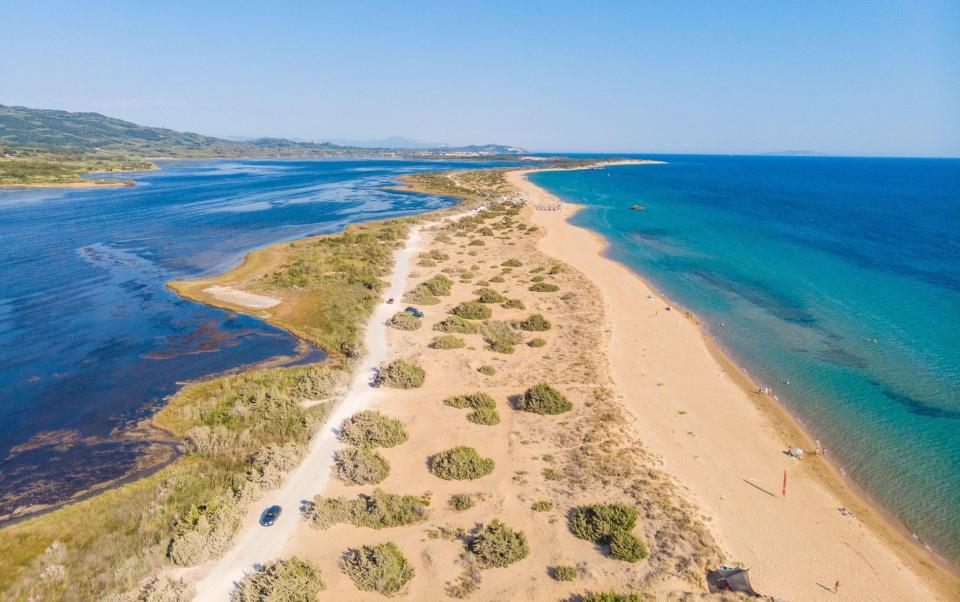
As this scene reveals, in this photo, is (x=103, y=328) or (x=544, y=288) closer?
(x=103, y=328)

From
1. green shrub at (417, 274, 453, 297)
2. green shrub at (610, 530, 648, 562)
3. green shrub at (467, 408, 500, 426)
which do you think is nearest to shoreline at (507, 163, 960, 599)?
green shrub at (610, 530, 648, 562)

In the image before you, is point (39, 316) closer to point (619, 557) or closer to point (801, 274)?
point (619, 557)

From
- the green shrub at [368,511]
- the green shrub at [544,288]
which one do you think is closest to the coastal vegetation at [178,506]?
the green shrub at [368,511]

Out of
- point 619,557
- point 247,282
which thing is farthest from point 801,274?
point 247,282

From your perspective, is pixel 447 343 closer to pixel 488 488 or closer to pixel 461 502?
pixel 488 488

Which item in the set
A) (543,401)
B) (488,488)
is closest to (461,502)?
(488,488)
